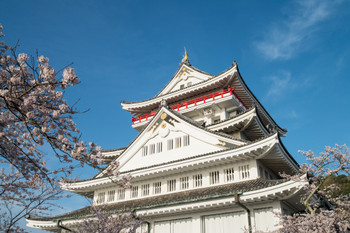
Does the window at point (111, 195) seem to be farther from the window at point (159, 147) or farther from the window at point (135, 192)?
the window at point (159, 147)

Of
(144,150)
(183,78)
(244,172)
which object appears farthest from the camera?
(183,78)

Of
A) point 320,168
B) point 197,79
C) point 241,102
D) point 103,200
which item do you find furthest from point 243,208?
point 197,79

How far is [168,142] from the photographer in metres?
20.9

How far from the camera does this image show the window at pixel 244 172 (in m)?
16.9

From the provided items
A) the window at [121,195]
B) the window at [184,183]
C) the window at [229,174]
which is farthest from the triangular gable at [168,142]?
the window at [121,195]

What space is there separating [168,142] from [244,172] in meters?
6.14

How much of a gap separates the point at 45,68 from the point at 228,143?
13157 millimetres

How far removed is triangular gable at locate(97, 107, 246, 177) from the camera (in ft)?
63.0

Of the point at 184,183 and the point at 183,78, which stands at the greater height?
the point at 183,78

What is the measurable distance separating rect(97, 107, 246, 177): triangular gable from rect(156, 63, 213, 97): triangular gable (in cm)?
930

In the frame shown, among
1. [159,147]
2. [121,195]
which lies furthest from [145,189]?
[159,147]

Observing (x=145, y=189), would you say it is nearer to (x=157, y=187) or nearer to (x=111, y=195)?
(x=157, y=187)

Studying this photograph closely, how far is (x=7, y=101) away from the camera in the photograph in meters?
7.14

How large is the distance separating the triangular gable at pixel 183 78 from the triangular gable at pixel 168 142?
30.5ft
